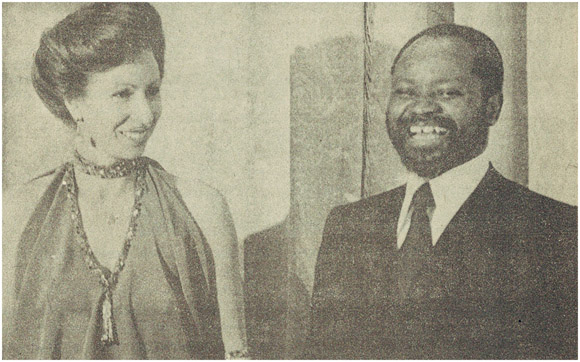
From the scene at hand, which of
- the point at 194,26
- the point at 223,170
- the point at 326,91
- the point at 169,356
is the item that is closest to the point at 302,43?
the point at 326,91

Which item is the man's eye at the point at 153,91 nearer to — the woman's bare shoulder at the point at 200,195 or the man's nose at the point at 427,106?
the woman's bare shoulder at the point at 200,195

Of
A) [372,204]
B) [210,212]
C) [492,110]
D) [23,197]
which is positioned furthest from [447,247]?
[23,197]

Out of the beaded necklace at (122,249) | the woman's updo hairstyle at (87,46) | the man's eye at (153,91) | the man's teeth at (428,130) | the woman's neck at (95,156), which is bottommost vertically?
the beaded necklace at (122,249)

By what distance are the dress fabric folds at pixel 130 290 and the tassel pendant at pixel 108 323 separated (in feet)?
0.06

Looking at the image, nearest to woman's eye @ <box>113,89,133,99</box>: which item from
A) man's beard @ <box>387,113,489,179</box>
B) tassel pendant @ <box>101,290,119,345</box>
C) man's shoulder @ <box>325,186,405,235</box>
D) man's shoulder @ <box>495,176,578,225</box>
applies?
tassel pendant @ <box>101,290,119,345</box>

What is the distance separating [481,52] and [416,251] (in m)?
0.78

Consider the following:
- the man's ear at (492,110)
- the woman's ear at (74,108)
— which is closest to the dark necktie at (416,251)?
the man's ear at (492,110)

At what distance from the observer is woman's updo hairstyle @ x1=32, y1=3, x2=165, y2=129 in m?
2.36

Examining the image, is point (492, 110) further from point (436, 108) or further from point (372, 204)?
point (372, 204)

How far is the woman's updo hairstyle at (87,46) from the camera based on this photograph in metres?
2.36

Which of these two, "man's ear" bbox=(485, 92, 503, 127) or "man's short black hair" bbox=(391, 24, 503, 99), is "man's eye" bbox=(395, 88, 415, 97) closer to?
"man's short black hair" bbox=(391, 24, 503, 99)

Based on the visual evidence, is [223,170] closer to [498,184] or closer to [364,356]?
[364,356]

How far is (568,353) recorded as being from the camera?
2402 mm

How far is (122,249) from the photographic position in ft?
7.73
